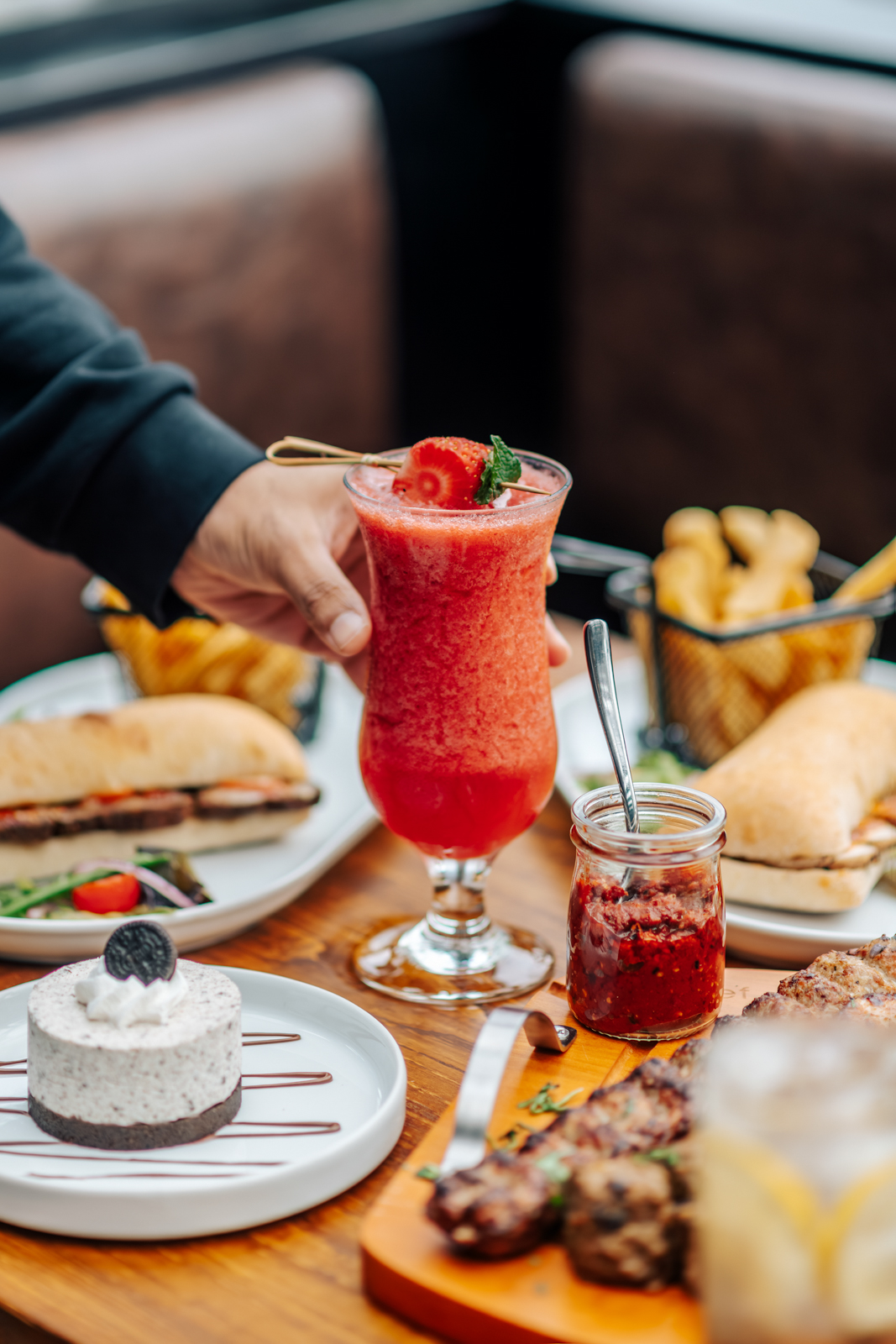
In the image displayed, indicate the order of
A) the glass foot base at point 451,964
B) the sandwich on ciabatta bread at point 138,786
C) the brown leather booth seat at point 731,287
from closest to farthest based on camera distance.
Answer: the glass foot base at point 451,964 → the sandwich on ciabatta bread at point 138,786 → the brown leather booth seat at point 731,287

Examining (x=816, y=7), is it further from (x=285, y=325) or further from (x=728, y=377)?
(x=285, y=325)

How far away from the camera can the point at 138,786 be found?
169 centimetres

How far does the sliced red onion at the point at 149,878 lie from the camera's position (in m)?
1.47

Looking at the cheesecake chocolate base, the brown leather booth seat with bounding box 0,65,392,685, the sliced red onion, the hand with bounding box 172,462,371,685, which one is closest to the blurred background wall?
Answer: the brown leather booth seat with bounding box 0,65,392,685

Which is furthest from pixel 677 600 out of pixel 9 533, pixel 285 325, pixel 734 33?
pixel 734 33

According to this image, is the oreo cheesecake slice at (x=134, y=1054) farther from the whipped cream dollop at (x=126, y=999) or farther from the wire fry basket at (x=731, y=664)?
the wire fry basket at (x=731, y=664)

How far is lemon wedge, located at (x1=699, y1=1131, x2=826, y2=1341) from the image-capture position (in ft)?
2.30

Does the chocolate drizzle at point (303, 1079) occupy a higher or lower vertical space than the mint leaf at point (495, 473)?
lower

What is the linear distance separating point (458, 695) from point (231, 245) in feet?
6.67

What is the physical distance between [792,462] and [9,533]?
1773 millimetres

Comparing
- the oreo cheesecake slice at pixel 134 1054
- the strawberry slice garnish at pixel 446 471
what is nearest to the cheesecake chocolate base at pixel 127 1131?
the oreo cheesecake slice at pixel 134 1054

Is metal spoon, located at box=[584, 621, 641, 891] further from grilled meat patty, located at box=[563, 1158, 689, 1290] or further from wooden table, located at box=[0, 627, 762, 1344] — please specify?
grilled meat patty, located at box=[563, 1158, 689, 1290]

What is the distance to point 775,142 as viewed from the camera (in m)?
3.14

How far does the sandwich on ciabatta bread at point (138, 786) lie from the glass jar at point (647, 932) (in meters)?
0.53
